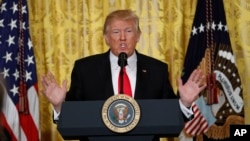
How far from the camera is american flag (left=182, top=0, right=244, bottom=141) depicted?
4.34m

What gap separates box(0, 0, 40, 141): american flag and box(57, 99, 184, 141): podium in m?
2.20

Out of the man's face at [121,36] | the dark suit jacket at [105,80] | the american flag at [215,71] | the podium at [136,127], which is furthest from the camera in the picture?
the american flag at [215,71]

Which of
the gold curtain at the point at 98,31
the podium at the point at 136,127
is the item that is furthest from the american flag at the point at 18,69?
the podium at the point at 136,127

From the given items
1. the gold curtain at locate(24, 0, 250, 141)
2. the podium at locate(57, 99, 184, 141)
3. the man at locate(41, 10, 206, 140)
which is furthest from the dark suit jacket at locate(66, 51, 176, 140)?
the gold curtain at locate(24, 0, 250, 141)

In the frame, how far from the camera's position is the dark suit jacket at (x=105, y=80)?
2.84 meters

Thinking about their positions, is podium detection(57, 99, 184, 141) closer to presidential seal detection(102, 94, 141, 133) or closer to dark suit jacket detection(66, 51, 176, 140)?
presidential seal detection(102, 94, 141, 133)

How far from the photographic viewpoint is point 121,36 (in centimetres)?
297

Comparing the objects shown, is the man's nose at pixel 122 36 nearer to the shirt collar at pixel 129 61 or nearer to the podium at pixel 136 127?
the shirt collar at pixel 129 61

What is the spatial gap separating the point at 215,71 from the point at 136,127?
235cm

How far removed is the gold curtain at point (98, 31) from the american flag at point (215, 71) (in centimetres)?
33

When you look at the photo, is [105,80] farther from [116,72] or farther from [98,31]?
[98,31]

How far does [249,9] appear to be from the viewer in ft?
15.7

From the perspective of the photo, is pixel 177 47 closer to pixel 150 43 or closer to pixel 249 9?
pixel 150 43

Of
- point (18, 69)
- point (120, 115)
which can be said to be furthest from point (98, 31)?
point (120, 115)
